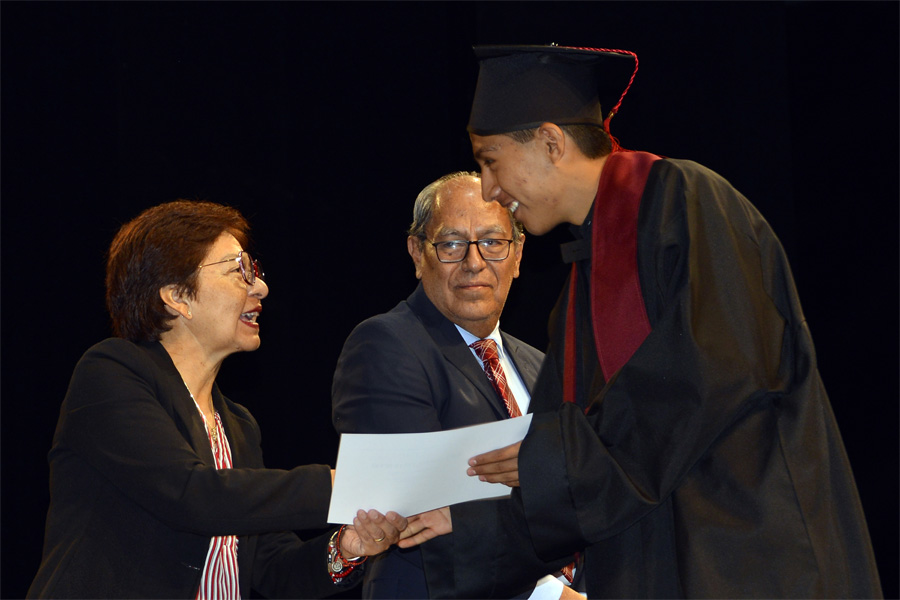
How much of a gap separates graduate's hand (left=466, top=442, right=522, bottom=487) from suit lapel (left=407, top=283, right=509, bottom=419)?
2.24 ft

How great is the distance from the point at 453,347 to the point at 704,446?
1215 millimetres

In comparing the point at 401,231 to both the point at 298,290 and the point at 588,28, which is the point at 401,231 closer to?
the point at 298,290

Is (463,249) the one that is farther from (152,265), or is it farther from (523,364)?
(152,265)

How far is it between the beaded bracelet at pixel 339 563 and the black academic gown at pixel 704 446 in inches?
41.6

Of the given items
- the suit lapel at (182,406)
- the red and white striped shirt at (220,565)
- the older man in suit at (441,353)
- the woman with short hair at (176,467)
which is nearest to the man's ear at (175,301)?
the woman with short hair at (176,467)

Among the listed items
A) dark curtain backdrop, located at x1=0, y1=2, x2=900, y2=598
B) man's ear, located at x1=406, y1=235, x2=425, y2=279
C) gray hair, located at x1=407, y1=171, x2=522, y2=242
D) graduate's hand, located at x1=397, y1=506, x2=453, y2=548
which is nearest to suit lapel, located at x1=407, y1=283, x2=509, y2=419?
man's ear, located at x1=406, y1=235, x2=425, y2=279

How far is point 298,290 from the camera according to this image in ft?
13.5

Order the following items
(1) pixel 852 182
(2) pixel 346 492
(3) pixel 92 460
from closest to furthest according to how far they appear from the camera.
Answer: (2) pixel 346 492 → (3) pixel 92 460 → (1) pixel 852 182

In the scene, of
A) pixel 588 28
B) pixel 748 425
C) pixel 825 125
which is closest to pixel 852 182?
pixel 825 125

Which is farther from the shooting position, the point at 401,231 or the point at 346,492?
the point at 401,231

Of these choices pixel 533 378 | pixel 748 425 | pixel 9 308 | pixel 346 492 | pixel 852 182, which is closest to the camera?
pixel 748 425

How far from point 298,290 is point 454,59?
1235 mm

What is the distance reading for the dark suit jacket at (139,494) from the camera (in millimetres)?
2496

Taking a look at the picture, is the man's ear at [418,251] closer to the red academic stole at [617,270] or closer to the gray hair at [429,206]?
the gray hair at [429,206]
